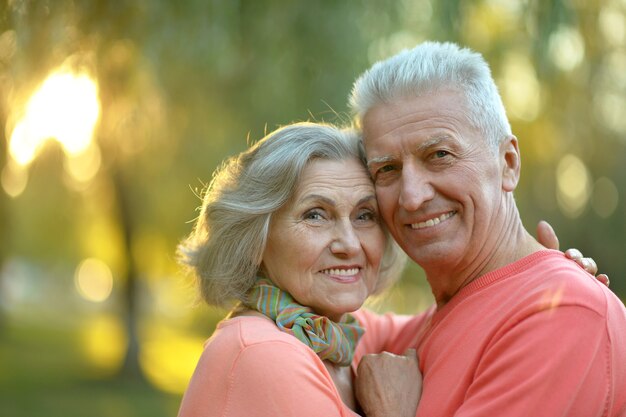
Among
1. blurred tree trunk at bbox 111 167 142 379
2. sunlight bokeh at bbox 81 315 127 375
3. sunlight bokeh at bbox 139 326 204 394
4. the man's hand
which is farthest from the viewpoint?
sunlight bokeh at bbox 81 315 127 375

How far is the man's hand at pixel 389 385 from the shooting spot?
8.47ft

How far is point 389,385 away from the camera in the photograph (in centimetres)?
265

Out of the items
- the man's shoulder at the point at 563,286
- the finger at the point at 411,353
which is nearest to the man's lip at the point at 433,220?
the man's shoulder at the point at 563,286

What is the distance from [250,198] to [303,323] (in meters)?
0.51

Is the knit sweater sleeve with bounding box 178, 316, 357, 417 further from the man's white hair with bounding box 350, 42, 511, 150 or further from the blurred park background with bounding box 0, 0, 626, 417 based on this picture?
the man's white hair with bounding box 350, 42, 511, 150

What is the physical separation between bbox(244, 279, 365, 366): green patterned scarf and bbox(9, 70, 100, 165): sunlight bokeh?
129cm

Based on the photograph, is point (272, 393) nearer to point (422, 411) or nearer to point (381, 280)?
point (422, 411)

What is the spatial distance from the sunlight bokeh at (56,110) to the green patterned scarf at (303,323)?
1291 millimetres

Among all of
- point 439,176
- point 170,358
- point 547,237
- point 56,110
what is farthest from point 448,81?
point 170,358

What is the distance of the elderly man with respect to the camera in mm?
2227

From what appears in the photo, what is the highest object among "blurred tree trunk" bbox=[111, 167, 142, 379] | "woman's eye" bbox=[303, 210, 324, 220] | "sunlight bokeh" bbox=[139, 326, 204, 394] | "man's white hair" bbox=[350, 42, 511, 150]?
"man's white hair" bbox=[350, 42, 511, 150]

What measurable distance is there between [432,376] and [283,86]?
298 cm

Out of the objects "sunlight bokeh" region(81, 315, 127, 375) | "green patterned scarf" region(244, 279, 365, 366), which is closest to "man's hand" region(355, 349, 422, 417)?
"green patterned scarf" region(244, 279, 365, 366)

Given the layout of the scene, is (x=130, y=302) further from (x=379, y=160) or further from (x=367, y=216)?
(x=379, y=160)
